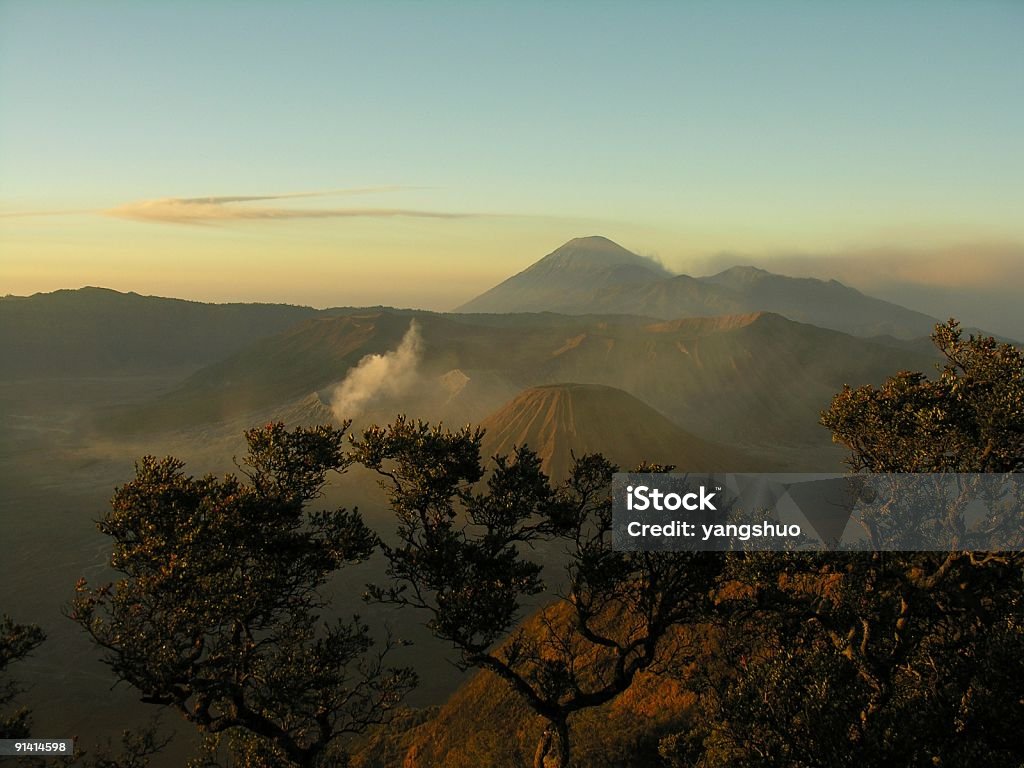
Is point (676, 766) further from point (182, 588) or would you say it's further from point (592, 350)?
point (592, 350)

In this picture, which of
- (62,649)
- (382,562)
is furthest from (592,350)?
(62,649)

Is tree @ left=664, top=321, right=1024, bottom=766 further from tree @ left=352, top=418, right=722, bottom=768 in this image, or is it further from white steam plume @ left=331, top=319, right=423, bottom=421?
white steam plume @ left=331, top=319, right=423, bottom=421

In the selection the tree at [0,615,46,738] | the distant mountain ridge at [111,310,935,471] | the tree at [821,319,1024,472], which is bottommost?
the distant mountain ridge at [111,310,935,471]

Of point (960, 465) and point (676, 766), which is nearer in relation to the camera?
point (960, 465)

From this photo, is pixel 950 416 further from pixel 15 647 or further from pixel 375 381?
pixel 375 381

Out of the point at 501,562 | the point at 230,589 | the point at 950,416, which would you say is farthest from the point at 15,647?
the point at 950,416

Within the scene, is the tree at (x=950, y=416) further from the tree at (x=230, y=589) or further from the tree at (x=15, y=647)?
the tree at (x=15, y=647)

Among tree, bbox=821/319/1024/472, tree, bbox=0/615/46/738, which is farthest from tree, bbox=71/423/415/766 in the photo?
tree, bbox=821/319/1024/472
